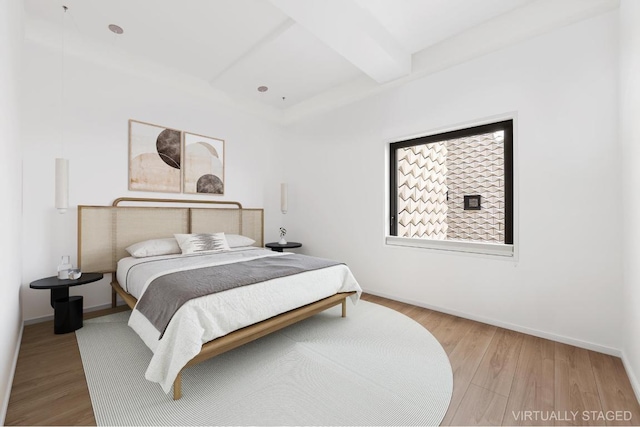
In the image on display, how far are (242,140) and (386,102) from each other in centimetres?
225

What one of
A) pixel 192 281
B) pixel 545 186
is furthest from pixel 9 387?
pixel 545 186

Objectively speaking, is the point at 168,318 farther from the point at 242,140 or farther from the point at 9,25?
the point at 242,140

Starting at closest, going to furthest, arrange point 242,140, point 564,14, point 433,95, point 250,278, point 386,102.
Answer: point 250,278, point 564,14, point 433,95, point 386,102, point 242,140

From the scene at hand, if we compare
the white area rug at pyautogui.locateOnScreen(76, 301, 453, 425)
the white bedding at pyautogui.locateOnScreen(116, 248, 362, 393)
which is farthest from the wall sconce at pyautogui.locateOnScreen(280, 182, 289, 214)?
the white area rug at pyautogui.locateOnScreen(76, 301, 453, 425)

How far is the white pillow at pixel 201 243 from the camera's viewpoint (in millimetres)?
3135

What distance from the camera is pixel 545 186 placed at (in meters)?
2.38

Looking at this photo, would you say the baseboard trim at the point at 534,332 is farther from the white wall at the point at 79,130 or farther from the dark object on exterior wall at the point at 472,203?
the white wall at the point at 79,130

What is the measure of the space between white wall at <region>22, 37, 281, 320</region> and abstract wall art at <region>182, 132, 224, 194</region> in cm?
14

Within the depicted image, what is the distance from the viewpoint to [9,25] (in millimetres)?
1600

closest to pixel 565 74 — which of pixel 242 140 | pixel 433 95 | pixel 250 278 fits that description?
pixel 433 95

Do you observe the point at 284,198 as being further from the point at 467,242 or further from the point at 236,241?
the point at 467,242

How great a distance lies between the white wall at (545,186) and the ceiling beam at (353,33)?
0.44m

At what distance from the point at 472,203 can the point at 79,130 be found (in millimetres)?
4320

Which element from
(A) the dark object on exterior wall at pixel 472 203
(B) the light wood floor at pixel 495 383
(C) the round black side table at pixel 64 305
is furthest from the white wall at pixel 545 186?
(C) the round black side table at pixel 64 305
